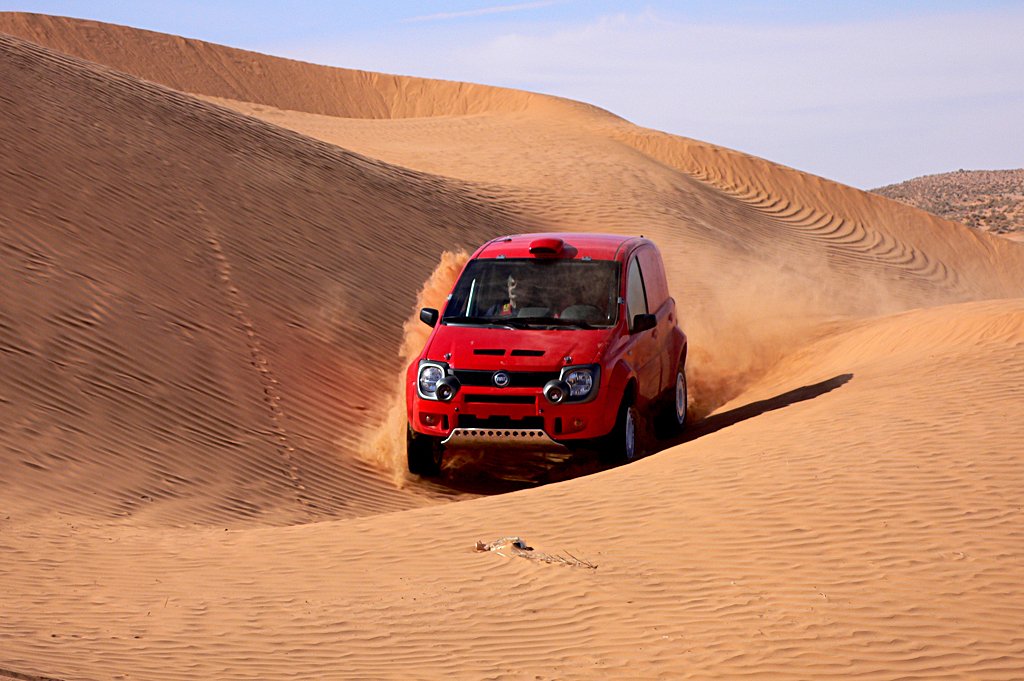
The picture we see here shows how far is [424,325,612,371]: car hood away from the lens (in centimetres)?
1084

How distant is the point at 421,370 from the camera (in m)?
11.1

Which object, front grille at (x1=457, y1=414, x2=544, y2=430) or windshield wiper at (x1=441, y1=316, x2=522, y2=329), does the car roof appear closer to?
windshield wiper at (x1=441, y1=316, x2=522, y2=329)

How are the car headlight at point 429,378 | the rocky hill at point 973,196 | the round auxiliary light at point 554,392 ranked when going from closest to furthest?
the round auxiliary light at point 554,392
the car headlight at point 429,378
the rocky hill at point 973,196

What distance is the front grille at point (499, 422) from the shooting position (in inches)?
422

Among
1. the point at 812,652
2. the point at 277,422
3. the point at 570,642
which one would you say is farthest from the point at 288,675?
the point at 277,422

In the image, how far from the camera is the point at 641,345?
11.8 metres

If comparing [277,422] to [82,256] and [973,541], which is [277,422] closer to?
[82,256]

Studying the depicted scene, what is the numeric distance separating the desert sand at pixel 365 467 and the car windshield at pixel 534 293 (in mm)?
1558

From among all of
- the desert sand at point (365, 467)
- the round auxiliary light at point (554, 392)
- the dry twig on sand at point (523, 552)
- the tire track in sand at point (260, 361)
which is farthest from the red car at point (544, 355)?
the dry twig on sand at point (523, 552)

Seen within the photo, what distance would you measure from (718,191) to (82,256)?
2585cm

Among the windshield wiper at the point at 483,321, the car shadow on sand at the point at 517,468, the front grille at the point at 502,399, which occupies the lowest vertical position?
the car shadow on sand at the point at 517,468

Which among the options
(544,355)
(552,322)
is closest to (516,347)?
(544,355)

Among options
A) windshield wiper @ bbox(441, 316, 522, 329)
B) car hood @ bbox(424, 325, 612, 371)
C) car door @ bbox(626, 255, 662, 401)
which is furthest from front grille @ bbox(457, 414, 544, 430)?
car door @ bbox(626, 255, 662, 401)

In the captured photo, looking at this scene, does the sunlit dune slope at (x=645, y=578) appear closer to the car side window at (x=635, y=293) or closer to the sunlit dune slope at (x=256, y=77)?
the car side window at (x=635, y=293)
